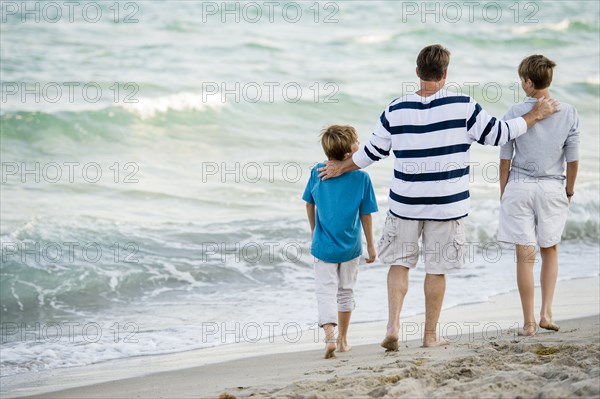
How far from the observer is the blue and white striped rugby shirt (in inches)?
182

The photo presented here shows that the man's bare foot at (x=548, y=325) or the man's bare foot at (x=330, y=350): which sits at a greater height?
the man's bare foot at (x=548, y=325)

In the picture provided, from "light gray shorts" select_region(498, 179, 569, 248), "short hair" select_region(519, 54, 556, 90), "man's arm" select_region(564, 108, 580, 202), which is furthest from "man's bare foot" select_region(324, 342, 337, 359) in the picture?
"short hair" select_region(519, 54, 556, 90)

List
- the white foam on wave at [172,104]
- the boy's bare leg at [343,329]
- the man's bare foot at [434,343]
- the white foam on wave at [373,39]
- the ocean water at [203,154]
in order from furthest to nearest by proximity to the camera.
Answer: the white foam on wave at [373,39], the white foam on wave at [172,104], the ocean water at [203,154], the boy's bare leg at [343,329], the man's bare foot at [434,343]

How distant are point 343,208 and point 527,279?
3.92 ft

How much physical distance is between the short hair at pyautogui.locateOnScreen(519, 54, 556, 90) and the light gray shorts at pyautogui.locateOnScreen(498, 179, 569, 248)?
1.85 ft

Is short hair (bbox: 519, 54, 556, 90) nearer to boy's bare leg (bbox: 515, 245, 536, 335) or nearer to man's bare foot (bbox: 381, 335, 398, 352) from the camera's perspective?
boy's bare leg (bbox: 515, 245, 536, 335)

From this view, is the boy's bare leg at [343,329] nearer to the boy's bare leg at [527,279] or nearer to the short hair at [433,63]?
the boy's bare leg at [527,279]

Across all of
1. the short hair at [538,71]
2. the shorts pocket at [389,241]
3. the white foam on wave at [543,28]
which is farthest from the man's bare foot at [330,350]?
the white foam on wave at [543,28]

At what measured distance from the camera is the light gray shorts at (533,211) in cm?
507

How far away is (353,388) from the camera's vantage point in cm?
389

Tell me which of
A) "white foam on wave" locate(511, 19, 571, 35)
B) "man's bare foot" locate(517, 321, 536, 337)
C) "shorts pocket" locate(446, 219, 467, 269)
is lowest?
"man's bare foot" locate(517, 321, 536, 337)

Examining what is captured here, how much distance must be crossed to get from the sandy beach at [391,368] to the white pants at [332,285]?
271 mm

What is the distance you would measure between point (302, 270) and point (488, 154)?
572 cm

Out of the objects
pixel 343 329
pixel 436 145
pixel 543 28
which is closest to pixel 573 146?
pixel 436 145
